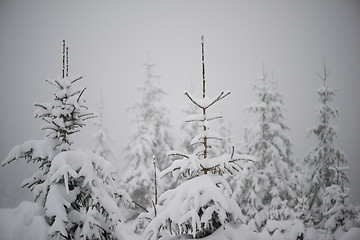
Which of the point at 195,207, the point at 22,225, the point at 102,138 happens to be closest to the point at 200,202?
the point at 195,207

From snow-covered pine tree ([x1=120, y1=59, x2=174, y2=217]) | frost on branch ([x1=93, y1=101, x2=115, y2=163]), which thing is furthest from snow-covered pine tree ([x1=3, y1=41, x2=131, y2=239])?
frost on branch ([x1=93, y1=101, x2=115, y2=163])

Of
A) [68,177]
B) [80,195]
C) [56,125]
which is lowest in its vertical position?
[80,195]

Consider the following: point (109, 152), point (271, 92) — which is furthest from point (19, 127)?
point (271, 92)

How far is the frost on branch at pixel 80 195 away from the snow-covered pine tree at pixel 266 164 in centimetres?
1390

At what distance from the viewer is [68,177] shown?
578cm

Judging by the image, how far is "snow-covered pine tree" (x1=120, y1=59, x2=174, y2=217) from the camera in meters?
22.8

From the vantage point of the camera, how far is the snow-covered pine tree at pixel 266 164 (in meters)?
18.8

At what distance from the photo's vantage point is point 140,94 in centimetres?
2659

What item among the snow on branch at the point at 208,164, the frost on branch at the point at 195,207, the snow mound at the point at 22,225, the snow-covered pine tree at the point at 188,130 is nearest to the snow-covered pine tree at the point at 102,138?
the snow-covered pine tree at the point at 188,130

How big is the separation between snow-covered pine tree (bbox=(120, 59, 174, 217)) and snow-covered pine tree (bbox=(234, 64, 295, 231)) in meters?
7.63

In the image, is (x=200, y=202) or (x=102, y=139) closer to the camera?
(x=200, y=202)

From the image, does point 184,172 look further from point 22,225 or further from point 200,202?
point 22,225

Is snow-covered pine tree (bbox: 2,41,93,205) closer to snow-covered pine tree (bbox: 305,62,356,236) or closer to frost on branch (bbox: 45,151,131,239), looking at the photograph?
frost on branch (bbox: 45,151,131,239)

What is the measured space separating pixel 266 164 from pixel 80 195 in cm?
1549
